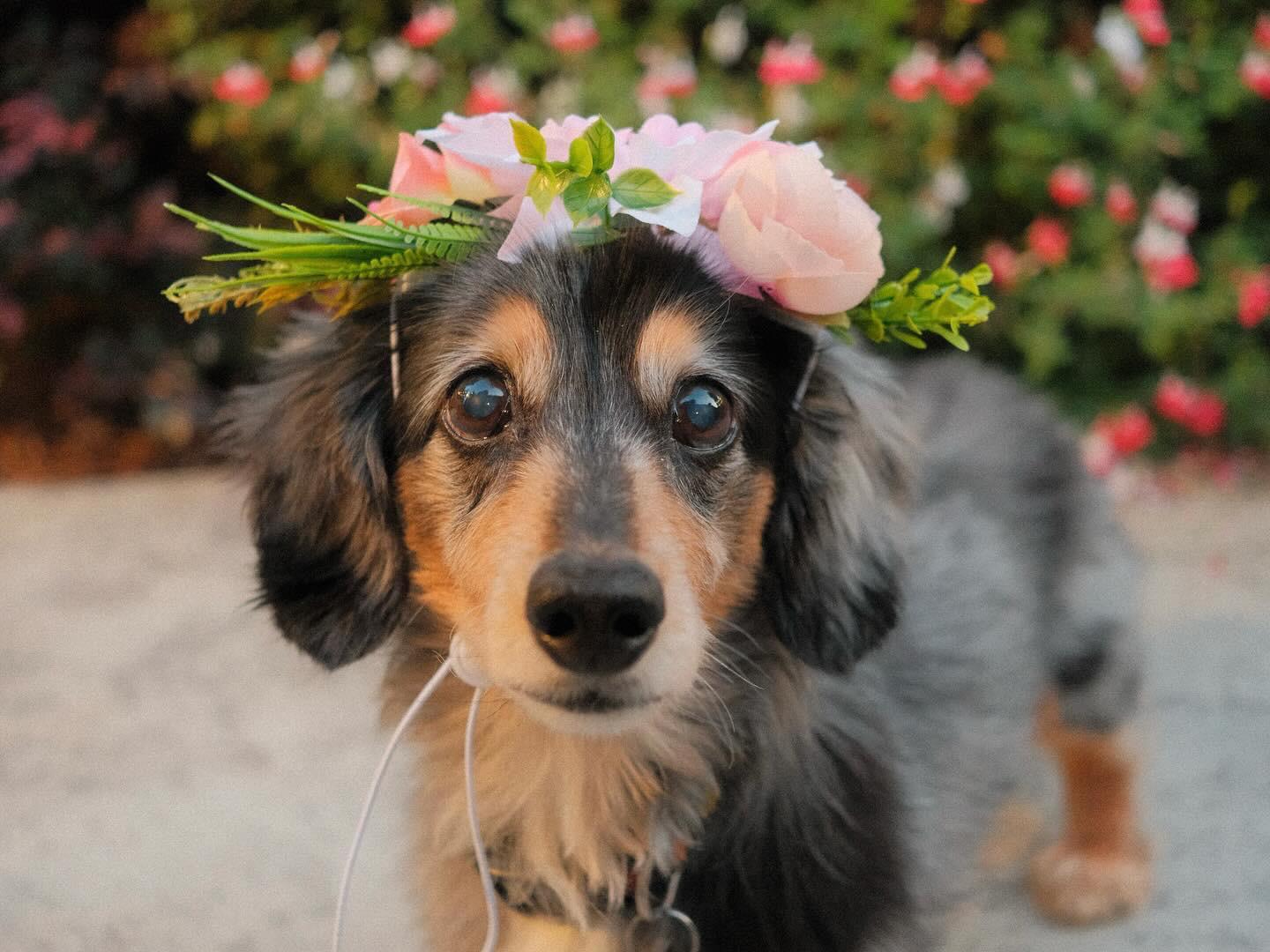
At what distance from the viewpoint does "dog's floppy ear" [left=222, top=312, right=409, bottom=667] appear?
73.0 inches

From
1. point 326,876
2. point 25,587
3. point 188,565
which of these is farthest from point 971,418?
point 25,587

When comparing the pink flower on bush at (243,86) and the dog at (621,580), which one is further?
the pink flower on bush at (243,86)

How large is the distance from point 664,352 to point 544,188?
0.94 feet

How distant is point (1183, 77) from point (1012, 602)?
9.48ft

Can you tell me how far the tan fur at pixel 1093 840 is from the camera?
267 cm

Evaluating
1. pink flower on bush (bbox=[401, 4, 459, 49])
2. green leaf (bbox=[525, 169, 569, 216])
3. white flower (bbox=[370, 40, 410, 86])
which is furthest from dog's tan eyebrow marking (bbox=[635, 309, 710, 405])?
white flower (bbox=[370, 40, 410, 86])

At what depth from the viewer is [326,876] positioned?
2814mm

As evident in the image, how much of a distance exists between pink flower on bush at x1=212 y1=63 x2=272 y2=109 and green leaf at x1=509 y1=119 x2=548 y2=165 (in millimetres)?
3628

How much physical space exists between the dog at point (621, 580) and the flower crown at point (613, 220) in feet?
0.22

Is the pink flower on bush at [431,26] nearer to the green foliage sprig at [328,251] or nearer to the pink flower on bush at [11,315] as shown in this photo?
the pink flower on bush at [11,315]

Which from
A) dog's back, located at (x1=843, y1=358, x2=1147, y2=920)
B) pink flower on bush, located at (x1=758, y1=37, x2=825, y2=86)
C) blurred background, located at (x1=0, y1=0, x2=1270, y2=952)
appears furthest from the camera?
pink flower on bush, located at (x1=758, y1=37, x2=825, y2=86)

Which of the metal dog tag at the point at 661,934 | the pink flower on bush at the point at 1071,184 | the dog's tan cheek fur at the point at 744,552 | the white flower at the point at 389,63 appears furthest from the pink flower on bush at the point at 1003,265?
the metal dog tag at the point at 661,934

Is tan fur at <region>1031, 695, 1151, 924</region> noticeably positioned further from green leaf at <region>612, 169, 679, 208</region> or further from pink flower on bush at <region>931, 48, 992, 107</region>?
pink flower on bush at <region>931, 48, 992, 107</region>

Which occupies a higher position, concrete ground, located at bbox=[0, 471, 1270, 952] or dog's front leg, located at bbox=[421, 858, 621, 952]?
dog's front leg, located at bbox=[421, 858, 621, 952]
